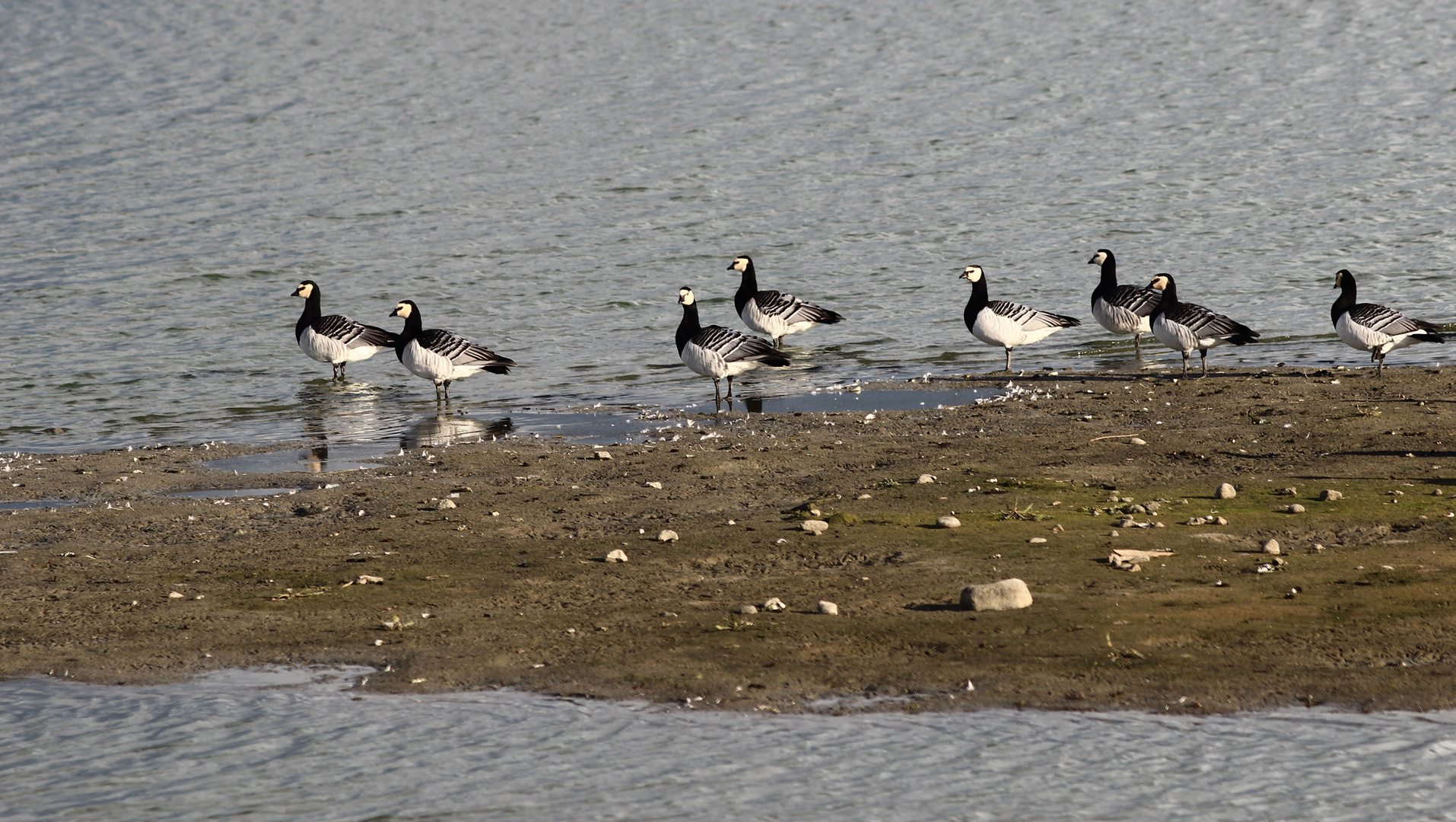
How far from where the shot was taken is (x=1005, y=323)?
22.8 metres

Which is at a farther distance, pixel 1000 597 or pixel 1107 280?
pixel 1107 280

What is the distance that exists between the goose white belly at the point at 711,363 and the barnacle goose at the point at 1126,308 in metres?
6.52

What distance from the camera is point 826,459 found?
50.2ft

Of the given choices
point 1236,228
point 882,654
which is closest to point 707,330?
point 882,654

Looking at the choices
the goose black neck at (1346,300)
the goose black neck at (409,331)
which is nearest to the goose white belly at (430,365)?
the goose black neck at (409,331)

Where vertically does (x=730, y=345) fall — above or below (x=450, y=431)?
above

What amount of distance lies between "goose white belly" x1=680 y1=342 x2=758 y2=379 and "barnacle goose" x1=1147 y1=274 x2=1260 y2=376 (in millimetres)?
5696

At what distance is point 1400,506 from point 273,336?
886 inches

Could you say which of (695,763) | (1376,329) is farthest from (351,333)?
(695,763)

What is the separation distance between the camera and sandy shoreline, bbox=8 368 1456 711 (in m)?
8.68

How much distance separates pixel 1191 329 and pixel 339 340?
13604 mm

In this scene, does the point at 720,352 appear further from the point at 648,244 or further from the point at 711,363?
the point at 648,244

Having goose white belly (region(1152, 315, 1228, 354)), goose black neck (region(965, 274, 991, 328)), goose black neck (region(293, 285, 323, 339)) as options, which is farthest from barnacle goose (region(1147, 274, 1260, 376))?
goose black neck (region(293, 285, 323, 339))

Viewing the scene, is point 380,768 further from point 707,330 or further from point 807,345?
point 807,345
